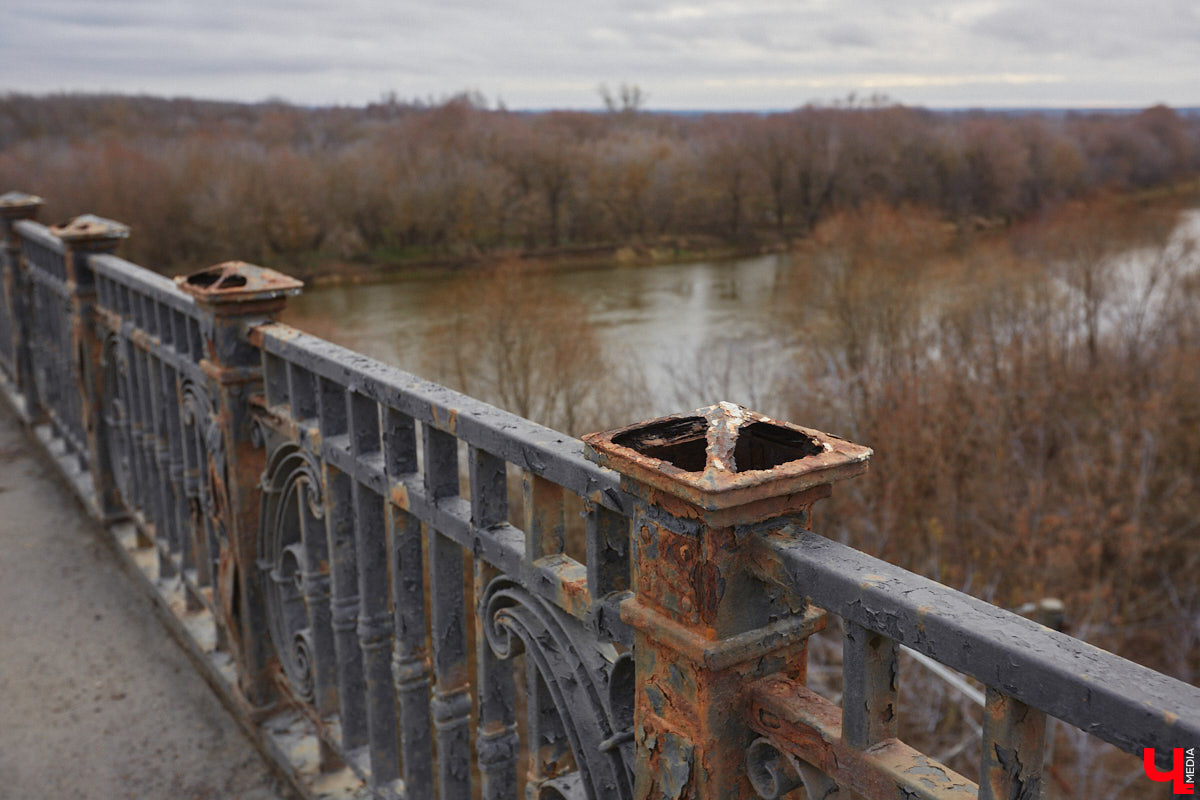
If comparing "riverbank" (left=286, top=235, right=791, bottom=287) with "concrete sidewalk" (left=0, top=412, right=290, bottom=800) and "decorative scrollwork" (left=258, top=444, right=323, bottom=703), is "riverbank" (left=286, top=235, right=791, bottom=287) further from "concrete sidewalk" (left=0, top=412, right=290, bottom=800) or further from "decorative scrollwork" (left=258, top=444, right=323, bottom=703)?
"decorative scrollwork" (left=258, top=444, right=323, bottom=703)

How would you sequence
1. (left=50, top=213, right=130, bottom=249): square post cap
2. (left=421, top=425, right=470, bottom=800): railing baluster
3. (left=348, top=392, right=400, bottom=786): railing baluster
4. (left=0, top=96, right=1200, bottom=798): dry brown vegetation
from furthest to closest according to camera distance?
(left=0, top=96, right=1200, bottom=798): dry brown vegetation → (left=50, top=213, right=130, bottom=249): square post cap → (left=348, top=392, right=400, bottom=786): railing baluster → (left=421, top=425, right=470, bottom=800): railing baluster

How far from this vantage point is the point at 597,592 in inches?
60.5

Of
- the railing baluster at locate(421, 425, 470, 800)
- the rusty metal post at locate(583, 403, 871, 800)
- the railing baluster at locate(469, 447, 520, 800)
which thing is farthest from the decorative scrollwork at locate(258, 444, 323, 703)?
the rusty metal post at locate(583, 403, 871, 800)

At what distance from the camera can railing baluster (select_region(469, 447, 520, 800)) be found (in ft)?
5.86

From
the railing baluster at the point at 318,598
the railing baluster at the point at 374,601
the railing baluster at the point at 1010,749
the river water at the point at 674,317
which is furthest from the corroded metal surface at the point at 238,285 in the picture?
the river water at the point at 674,317

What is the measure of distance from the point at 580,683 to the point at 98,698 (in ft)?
7.67

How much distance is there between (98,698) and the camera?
329cm

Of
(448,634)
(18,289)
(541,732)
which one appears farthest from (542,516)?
(18,289)

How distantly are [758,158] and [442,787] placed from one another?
4684 cm

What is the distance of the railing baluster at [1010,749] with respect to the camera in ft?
3.30

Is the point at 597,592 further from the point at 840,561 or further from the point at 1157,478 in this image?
the point at 1157,478

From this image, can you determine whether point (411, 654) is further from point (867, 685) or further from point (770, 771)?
point (867, 685)

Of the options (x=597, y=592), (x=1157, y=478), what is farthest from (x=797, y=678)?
(x=1157, y=478)

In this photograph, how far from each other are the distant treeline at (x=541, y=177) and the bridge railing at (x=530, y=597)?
37051 mm
